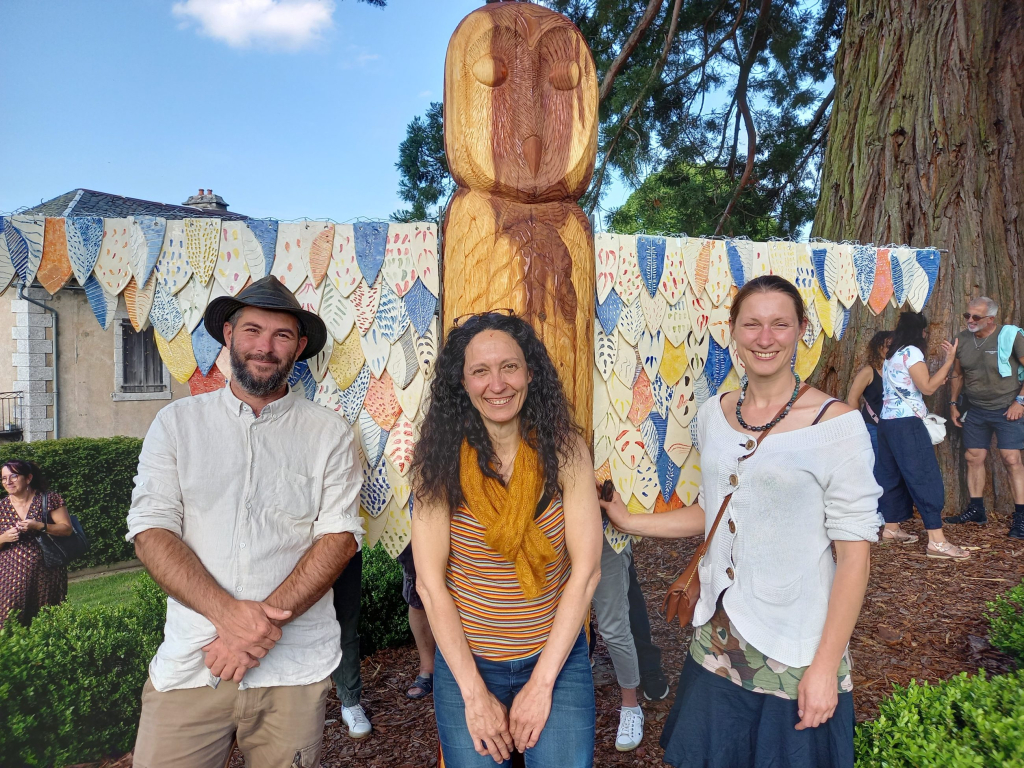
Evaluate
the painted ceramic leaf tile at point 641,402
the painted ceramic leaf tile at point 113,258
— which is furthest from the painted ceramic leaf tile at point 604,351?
the painted ceramic leaf tile at point 113,258

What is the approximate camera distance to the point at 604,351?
1.79 metres

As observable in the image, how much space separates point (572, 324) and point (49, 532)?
8.10 feet

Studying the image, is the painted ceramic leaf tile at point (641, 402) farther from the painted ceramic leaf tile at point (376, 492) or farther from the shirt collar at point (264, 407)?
the shirt collar at point (264, 407)

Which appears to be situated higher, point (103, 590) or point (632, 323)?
point (632, 323)

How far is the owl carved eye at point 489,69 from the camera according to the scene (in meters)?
1.35

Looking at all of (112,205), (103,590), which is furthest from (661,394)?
(112,205)

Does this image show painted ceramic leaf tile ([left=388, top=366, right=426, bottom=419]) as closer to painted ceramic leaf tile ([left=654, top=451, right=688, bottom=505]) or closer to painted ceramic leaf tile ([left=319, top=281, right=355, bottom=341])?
painted ceramic leaf tile ([left=319, top=281, right=355, bottom=341])

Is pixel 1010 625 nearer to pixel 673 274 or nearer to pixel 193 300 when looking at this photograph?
pixel 673 274

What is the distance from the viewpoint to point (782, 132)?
258 inches

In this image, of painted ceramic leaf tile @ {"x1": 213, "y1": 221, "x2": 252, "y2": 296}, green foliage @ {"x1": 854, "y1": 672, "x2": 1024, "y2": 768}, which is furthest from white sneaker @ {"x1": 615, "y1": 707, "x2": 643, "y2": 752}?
painted ceramic leaf tile @ {"x1": 213, "y1": 221, "x2": 252, "y2": 296}

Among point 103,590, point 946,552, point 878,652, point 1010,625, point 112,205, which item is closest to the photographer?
point 1010,625

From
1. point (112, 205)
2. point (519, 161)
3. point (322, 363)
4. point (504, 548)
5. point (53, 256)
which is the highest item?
point (112, 205)

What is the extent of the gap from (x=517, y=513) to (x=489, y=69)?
103 cm

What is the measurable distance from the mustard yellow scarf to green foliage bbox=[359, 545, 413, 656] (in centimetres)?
231
